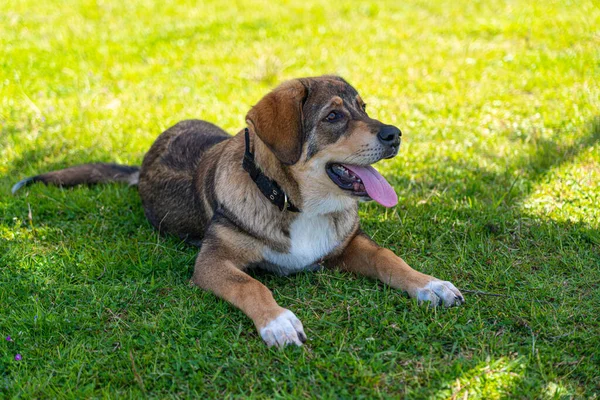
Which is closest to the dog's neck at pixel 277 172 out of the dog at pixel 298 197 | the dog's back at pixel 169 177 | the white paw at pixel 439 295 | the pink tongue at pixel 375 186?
the dog at pixel 298 197

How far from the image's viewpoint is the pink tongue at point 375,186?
4.20 meters

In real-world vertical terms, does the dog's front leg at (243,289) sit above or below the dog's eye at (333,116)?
below

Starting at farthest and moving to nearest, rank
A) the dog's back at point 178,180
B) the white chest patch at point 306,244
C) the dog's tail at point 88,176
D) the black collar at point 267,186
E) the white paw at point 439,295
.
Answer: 1. the dog's tail at point 88,176
2. the dog's back at point 178,180
3. the white chest patch at point 306,244
4. the black collar at point 267,186
5. the white paw at point 439,295

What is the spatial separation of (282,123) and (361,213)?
1.55 meters

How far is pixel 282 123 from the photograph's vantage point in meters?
4.10

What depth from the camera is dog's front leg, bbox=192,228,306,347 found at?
12.0 ft

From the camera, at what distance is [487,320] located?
3893mm

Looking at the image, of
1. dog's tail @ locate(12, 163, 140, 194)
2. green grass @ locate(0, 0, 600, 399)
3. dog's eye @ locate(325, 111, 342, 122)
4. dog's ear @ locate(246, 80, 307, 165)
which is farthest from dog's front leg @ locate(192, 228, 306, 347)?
dog's tail @ locate(12, 163, 140, 194)

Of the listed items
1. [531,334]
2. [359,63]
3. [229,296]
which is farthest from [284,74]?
[531,334]

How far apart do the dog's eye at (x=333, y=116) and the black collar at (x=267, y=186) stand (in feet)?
1.76

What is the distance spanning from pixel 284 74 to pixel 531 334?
5832 millimetres

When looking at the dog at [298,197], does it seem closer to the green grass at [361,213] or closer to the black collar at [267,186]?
the black collar at [267,186]

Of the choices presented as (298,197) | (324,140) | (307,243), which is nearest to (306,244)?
(307,243)

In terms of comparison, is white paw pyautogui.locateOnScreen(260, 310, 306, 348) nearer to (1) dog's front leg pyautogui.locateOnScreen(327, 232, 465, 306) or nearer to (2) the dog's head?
(1) dog's front leg pyautogui.locateOnScreen(327, 232, 465, 306)
